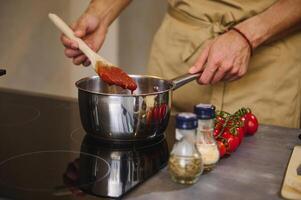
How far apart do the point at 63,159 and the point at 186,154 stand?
218 mm

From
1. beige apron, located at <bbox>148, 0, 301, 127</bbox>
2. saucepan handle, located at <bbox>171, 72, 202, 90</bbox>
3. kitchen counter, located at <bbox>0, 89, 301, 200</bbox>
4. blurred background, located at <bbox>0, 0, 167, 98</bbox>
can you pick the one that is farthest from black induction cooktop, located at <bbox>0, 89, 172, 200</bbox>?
blurred background, located at <bbox>0, 0, 167, 98</bbox>

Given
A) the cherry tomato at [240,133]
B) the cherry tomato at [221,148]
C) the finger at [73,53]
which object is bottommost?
the cherry tomato at [221,148]

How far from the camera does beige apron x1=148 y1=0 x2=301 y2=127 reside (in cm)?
115

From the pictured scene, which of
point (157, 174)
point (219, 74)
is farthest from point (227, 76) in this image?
point (157, 174)

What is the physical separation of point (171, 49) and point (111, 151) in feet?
1.58

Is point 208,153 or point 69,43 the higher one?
point 69,43

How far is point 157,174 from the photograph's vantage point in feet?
2.40

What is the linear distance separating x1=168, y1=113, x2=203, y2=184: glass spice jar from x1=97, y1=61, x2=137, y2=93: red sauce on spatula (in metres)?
0.23

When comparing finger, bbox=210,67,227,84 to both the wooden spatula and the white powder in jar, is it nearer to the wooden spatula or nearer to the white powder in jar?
the wooden spatula

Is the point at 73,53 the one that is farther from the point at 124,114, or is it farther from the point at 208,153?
the point at 208,153

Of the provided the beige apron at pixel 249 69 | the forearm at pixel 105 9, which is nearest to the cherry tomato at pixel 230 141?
the beige apron at pixel 249 69

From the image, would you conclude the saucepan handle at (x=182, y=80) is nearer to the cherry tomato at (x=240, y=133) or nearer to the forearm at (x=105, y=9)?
the cherry tomato at (x=240, y=133)

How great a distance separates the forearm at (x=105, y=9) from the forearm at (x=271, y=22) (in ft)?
1.18

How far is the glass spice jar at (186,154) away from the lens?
0.65 metres
